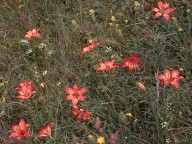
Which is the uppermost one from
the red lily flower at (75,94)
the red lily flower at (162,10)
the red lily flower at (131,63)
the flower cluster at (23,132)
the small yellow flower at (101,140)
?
the red lily flower at (162,10)

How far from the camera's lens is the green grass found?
2.05 meters

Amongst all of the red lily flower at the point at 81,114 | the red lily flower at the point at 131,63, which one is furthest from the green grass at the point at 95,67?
the red lily flower at the point at 131,63

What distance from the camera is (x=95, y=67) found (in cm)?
249

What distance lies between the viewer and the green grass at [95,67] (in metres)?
2.05

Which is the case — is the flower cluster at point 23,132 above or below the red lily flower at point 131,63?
below

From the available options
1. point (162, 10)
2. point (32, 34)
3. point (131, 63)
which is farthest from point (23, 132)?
point (162, 10)

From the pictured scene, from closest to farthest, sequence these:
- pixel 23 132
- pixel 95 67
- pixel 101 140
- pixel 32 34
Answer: pixel 101 140 < pixel 23 132 < pixel 95 67 < pixel 32 34

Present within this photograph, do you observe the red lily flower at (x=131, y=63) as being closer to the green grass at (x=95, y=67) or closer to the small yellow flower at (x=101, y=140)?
the green grass at (x=95, y=67)

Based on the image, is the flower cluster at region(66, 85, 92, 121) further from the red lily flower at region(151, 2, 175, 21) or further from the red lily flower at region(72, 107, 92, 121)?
the red lily flower at region(151, 2, 175, 21)

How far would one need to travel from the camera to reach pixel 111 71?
2305 millimetres

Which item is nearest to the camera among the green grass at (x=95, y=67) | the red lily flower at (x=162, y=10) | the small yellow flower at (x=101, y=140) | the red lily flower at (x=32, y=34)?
the small yellow flower at (x=101, y=140)

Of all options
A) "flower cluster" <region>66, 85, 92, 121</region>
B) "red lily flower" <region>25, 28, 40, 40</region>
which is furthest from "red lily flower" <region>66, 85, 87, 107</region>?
"red lily flower" <region>25, 28, 40, 40</region>

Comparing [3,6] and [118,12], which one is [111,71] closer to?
[118,12]

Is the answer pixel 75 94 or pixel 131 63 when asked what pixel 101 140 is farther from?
pixel 131 63
